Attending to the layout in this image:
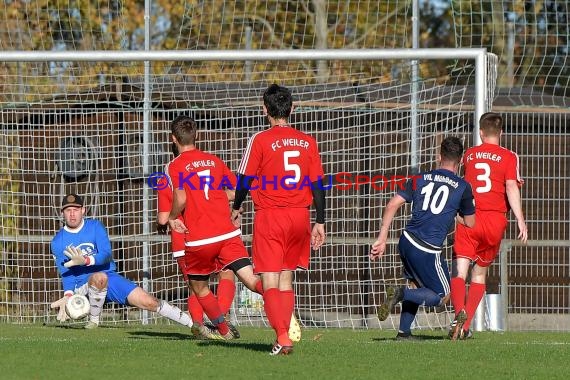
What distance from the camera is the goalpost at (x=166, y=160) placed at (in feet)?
45.1

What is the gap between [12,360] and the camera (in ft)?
26.1

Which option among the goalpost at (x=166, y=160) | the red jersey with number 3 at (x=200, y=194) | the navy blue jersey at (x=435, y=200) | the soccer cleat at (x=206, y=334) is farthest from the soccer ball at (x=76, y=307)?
the navy blue jersey at (x=435, y=200)

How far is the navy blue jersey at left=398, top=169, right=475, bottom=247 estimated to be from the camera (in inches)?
390

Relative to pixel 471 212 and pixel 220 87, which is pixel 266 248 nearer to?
pixel 471 212

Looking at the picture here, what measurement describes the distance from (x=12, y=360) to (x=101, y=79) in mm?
7451

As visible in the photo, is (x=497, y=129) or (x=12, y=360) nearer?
(x=12, y=360)

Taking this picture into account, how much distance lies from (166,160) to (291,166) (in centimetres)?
595

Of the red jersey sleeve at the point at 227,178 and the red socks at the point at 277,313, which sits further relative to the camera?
the red jersey sleeve at the point at 227,178

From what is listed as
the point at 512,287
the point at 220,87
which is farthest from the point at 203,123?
the point at 512,287

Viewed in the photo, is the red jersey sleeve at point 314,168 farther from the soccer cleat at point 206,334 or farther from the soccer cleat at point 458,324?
the soccer cleat at point 458,324

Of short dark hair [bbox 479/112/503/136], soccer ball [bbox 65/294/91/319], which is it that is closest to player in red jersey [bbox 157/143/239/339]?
soccer ball [bbox 65/294/91/319]

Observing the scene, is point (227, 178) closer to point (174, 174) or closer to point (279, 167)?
point (174, 174)

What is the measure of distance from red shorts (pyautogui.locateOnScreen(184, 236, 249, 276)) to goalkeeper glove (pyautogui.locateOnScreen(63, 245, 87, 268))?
2.23 meters

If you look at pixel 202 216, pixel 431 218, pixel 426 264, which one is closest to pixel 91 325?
pixel 202 216
